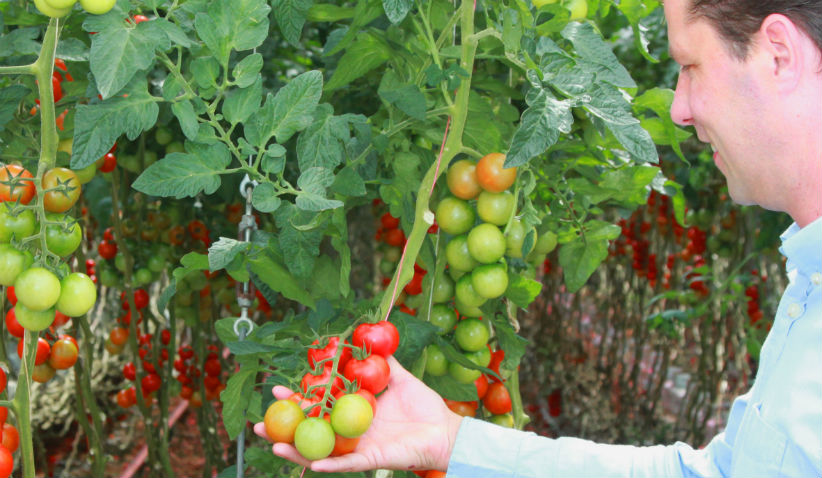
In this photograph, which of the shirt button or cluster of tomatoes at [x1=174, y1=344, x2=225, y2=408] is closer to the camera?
the shirt button

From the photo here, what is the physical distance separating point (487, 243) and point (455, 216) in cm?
8

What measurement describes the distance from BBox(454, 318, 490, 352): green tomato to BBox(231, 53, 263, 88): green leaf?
0.49m

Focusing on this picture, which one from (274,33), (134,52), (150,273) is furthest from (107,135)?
(150,273)

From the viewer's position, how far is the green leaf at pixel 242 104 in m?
0.85

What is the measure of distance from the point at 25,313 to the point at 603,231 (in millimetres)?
777

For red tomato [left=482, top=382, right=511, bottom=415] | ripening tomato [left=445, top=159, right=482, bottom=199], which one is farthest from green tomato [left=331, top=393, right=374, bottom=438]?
red tomato [left=482, top=382, right=511, bottom=415]

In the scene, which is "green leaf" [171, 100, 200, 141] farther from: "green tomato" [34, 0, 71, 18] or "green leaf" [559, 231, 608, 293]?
"green leaf" [559, 231, 608, 293]

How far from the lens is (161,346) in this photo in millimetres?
2420

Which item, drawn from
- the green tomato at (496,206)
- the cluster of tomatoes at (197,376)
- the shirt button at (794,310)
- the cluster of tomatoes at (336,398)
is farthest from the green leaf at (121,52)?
the cluster of tomatoes at (197,376)

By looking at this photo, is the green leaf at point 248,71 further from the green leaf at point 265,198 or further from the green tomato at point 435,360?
the green tomato at point 435,360

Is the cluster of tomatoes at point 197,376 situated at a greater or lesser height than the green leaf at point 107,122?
lesser

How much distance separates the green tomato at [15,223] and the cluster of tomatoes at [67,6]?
0.22 meters

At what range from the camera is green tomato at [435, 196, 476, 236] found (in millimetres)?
1069

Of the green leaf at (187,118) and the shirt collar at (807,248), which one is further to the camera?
the green leaf at (187,118)
